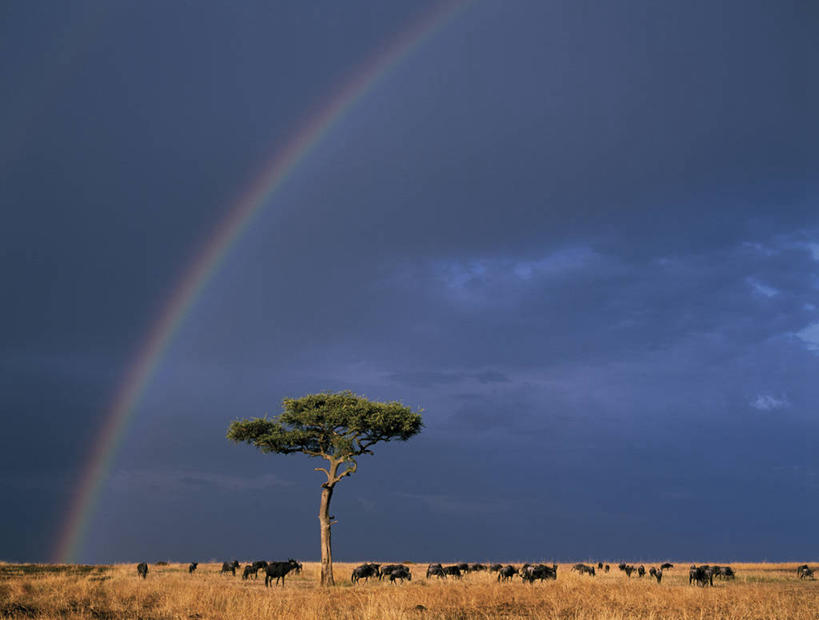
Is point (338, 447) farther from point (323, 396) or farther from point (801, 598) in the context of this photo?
point (801, 598)

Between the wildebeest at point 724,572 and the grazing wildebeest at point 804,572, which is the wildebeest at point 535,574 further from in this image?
the grazing wildebeest at point 804,572

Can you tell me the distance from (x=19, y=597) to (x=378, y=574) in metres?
24.5

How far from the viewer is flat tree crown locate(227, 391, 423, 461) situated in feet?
151

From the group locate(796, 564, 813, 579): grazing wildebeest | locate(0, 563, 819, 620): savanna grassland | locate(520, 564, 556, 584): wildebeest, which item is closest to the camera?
locate(0, 563, 819, 620): savanna grassland

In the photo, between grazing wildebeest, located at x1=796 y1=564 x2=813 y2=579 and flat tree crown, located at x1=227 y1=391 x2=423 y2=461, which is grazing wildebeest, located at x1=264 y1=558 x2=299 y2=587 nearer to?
flat tree crown, located at x1=227 y1=391 x2=423 y2=461

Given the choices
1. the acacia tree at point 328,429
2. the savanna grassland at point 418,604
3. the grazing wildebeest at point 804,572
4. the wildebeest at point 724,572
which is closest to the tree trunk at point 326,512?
the acacia tree at point 328,429

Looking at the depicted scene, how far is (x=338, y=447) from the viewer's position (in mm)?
46094

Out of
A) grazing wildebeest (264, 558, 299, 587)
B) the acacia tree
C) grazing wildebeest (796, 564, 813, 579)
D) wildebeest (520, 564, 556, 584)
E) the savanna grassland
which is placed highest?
the acacia tree

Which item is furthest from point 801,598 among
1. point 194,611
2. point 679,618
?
point 194,611

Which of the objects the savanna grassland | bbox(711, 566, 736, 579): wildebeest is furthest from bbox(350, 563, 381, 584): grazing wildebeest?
bbox(711, 566, 736, 579): wildebeest

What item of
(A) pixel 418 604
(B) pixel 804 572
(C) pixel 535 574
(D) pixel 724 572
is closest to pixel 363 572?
(C) pixel 535 574

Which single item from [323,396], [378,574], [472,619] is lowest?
[378,574]

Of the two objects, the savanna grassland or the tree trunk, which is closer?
the savanna grassland

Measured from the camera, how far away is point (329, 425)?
4716 centimetres
